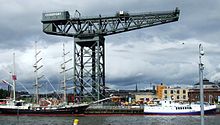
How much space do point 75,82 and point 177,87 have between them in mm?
94279

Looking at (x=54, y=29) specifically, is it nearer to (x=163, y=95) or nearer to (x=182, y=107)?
(x=182, y=107)

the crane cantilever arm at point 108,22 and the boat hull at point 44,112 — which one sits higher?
the crane cantilever arm at point 108,22

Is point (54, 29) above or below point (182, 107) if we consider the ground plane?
above

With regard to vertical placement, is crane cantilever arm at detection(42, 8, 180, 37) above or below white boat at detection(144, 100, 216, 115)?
above

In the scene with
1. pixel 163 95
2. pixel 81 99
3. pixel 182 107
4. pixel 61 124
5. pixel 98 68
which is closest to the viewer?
pixel 61 124

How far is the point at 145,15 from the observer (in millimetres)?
81812

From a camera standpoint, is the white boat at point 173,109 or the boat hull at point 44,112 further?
the white boat at point 173,109

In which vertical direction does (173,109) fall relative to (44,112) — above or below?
above

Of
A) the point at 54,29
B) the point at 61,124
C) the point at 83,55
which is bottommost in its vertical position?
the point at 61,124

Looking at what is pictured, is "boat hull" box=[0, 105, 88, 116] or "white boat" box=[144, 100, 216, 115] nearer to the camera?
"boat hull" box=[0, 105, 88, 116]

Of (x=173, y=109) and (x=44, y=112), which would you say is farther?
(x=173, y=109)

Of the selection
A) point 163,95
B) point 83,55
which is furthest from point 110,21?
point 163,95

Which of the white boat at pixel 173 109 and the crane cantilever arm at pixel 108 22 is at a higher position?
the crane cantilever arm at pixel 108 22

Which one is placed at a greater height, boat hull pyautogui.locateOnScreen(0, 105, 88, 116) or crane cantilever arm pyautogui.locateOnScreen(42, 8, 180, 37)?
crane cantilever arm pyautogui.locateOnScreen(42, 8, 180, 37)
